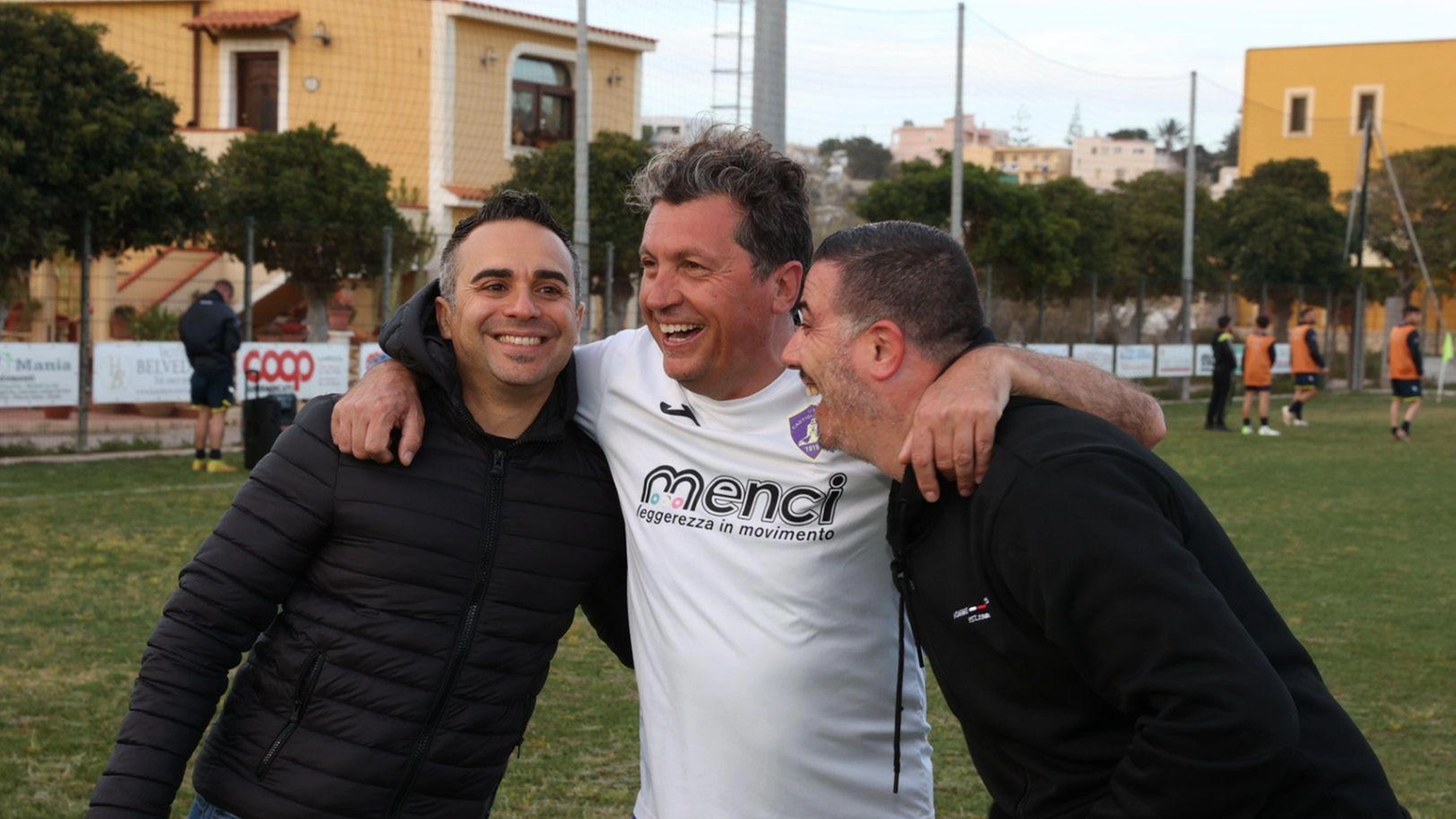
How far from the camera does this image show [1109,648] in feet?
6.68

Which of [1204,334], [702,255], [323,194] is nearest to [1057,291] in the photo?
→ [1204,334]

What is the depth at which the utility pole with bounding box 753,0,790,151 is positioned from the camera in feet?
29.7

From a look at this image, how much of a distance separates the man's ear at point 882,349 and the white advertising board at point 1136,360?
28200 mm

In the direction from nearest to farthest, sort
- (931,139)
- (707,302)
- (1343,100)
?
1. (707,302)
2. (1343,100)
3. (931,139)

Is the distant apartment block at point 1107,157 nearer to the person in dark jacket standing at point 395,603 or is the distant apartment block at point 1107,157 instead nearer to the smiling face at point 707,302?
the smiling face at point 707,302

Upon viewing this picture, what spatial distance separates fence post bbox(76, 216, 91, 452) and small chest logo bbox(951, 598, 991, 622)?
1647 cm

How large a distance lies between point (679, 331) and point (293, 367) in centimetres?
1673

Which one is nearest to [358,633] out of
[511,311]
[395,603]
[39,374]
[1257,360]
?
[395,603]

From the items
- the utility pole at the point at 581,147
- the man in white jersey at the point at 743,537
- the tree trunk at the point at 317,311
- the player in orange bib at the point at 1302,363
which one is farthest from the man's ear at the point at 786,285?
the player in orange bib at the point at 1302,363

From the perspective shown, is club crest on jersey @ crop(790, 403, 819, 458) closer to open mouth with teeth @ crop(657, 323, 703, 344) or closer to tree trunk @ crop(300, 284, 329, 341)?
open mouth with teeth @ crop(657, 323, 703, 344)

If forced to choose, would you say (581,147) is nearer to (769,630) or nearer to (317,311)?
(317,311)

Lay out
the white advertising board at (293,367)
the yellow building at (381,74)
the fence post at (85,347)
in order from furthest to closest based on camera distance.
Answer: the yellow building at (381,74) → the white advertising board at (293,367) → the fence post at (85,347)

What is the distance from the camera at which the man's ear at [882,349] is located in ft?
8.08

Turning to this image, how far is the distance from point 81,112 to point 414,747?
1572 centimetres
